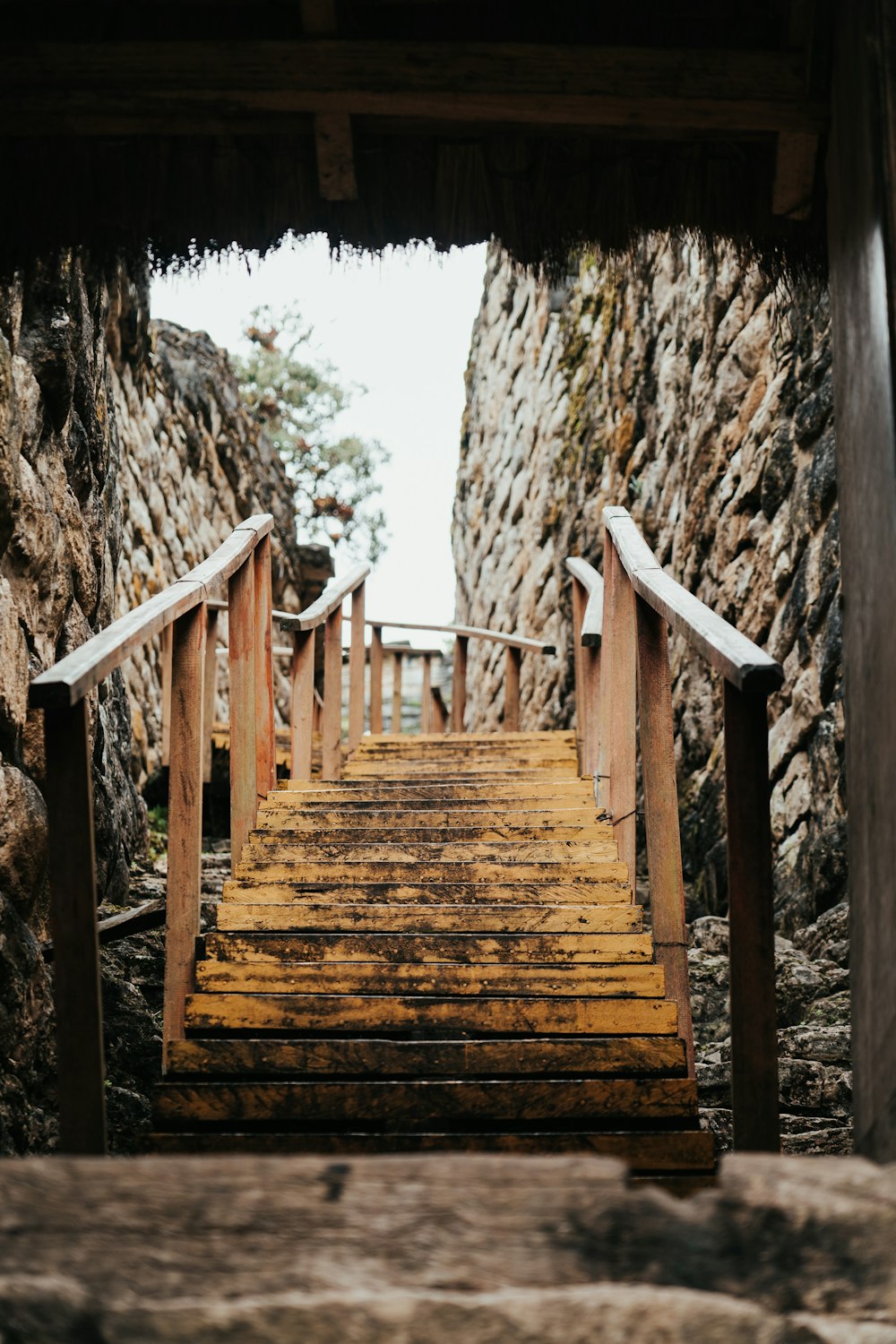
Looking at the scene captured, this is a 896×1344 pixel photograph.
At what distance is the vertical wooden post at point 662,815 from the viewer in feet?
9.26

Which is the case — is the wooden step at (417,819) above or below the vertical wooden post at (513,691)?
below

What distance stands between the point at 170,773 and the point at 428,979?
751 mm

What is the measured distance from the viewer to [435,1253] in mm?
1422

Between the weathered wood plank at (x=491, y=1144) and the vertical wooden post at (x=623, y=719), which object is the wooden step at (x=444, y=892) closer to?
the vertical wooden post at (x=623, y=719)

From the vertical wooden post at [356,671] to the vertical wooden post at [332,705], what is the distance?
0.52 metres

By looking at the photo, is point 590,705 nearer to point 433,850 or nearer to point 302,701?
point 302,701

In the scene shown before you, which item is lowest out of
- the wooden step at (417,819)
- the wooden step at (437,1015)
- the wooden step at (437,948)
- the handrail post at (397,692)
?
the wooden step at (437,1015)

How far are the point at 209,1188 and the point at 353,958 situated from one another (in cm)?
157

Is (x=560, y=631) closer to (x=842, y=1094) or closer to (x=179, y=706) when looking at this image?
(x=842, y=1094)

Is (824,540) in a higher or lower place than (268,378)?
lower

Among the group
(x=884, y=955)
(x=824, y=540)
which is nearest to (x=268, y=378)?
(x=824, y=540)

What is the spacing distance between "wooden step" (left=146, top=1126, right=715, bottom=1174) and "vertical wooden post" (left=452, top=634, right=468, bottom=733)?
250 inches

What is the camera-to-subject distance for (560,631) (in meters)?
9.20

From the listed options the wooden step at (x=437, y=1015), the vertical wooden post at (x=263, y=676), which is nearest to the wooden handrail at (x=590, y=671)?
the vertical wooden post at (x=263, y=676)
